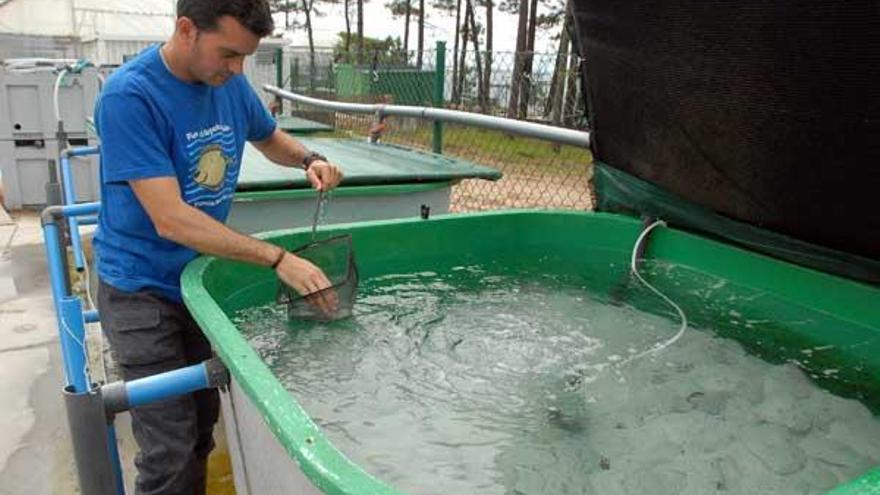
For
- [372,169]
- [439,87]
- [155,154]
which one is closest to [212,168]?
[155,154]

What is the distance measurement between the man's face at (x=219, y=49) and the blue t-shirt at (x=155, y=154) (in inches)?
3.1

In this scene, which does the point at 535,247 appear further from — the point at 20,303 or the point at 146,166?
the point at 20,303

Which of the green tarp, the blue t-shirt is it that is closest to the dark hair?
the blue t-shirt

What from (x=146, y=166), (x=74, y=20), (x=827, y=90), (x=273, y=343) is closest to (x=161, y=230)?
(x=146, y=166)

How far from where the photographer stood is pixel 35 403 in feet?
11.1

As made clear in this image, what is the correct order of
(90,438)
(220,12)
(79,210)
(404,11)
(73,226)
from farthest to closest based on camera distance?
(404,11)
(73,226)
(79,210)
(220,12)
(90,438)

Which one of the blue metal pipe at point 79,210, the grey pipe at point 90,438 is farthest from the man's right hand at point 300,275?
the blue metal pipe at point 79,210

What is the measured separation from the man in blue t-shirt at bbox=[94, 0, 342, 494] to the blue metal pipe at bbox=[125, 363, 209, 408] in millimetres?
398

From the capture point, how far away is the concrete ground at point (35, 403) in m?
2.80

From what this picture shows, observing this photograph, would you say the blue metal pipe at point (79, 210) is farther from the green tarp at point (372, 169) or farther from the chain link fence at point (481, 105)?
the chain link fence at point (481, 105)

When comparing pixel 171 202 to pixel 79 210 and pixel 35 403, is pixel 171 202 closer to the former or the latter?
pixel 79 210

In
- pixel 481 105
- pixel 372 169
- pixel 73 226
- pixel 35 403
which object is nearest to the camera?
pixel 35 403

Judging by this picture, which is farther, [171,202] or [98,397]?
[171,202]

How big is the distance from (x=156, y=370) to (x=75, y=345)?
0.51 m
